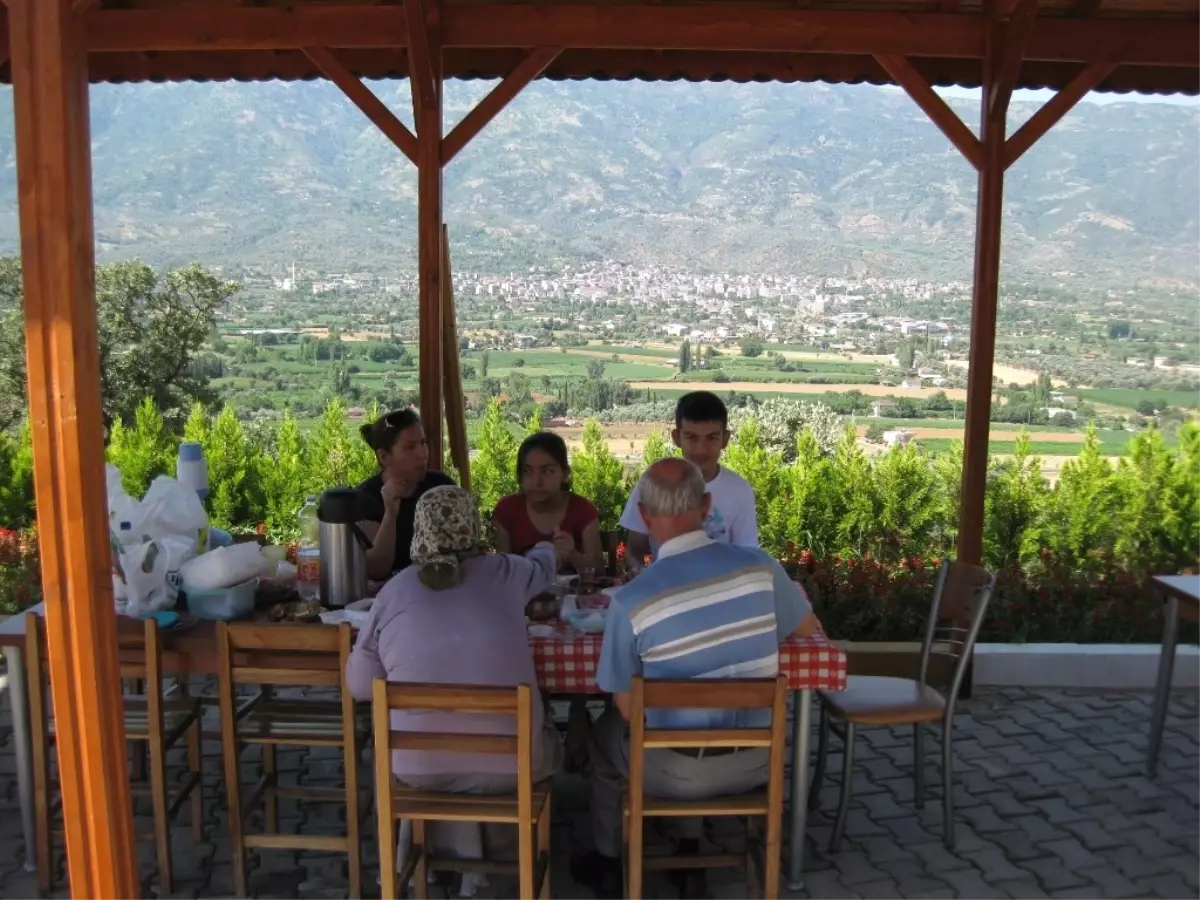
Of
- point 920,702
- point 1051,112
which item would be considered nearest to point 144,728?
point 920,702

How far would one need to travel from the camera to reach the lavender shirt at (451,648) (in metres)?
2.79

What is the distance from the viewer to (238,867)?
322 centimetres

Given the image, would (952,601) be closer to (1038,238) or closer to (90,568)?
(90,568)

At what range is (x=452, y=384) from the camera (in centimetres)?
552

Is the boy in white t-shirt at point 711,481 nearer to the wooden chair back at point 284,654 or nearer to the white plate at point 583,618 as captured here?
the white plate at point 583,618

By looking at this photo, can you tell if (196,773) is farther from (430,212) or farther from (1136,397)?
(1136,397)

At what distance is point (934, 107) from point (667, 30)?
1226 mm

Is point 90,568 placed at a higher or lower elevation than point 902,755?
higher

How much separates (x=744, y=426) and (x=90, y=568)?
17.5ft

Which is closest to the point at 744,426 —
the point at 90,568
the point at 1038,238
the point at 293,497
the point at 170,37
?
the point at 293,497

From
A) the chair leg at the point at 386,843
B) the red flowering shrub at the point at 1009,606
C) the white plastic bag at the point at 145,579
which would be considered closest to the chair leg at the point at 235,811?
the white plastic bag at the point at 145,579

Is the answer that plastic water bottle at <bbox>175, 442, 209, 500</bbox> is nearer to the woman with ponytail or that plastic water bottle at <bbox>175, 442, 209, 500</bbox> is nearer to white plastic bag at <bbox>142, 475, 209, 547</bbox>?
white plastic bag at <bbox>142, 475, 209, 547</bbox>

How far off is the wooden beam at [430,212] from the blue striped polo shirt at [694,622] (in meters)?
2.52

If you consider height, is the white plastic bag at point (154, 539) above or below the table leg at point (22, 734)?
above
